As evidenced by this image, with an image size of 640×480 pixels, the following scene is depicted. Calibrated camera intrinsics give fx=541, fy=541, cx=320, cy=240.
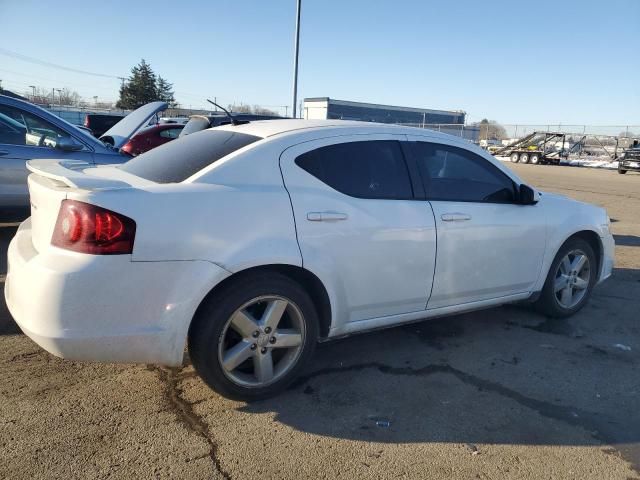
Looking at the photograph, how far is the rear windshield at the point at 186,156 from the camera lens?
320 centimetres

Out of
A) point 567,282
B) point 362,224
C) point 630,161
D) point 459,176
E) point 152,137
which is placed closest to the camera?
point 362,224

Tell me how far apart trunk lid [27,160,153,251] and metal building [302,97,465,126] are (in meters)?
34.4

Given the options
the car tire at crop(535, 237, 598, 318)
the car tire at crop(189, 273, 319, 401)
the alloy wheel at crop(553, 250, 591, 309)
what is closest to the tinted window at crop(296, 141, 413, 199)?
the car tire at crop(189, 273, 319, 401)

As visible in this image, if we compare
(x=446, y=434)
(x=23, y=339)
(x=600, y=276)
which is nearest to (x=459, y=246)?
(x=446, y=434)

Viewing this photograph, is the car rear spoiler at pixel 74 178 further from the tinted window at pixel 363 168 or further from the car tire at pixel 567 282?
the car tire at pixel 567 282

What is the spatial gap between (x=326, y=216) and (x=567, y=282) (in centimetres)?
270

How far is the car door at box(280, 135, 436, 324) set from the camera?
3.21 m

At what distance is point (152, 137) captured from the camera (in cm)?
1491

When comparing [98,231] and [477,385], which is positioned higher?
[98,231]

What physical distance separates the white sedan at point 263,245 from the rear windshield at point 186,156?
16 mm

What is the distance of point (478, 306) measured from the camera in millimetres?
4145

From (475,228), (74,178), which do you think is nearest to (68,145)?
(74,178)

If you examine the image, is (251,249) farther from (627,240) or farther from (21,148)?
(627,240)

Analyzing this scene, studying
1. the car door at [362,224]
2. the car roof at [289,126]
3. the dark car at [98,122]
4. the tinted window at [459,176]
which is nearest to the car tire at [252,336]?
the car door at [362,224]
